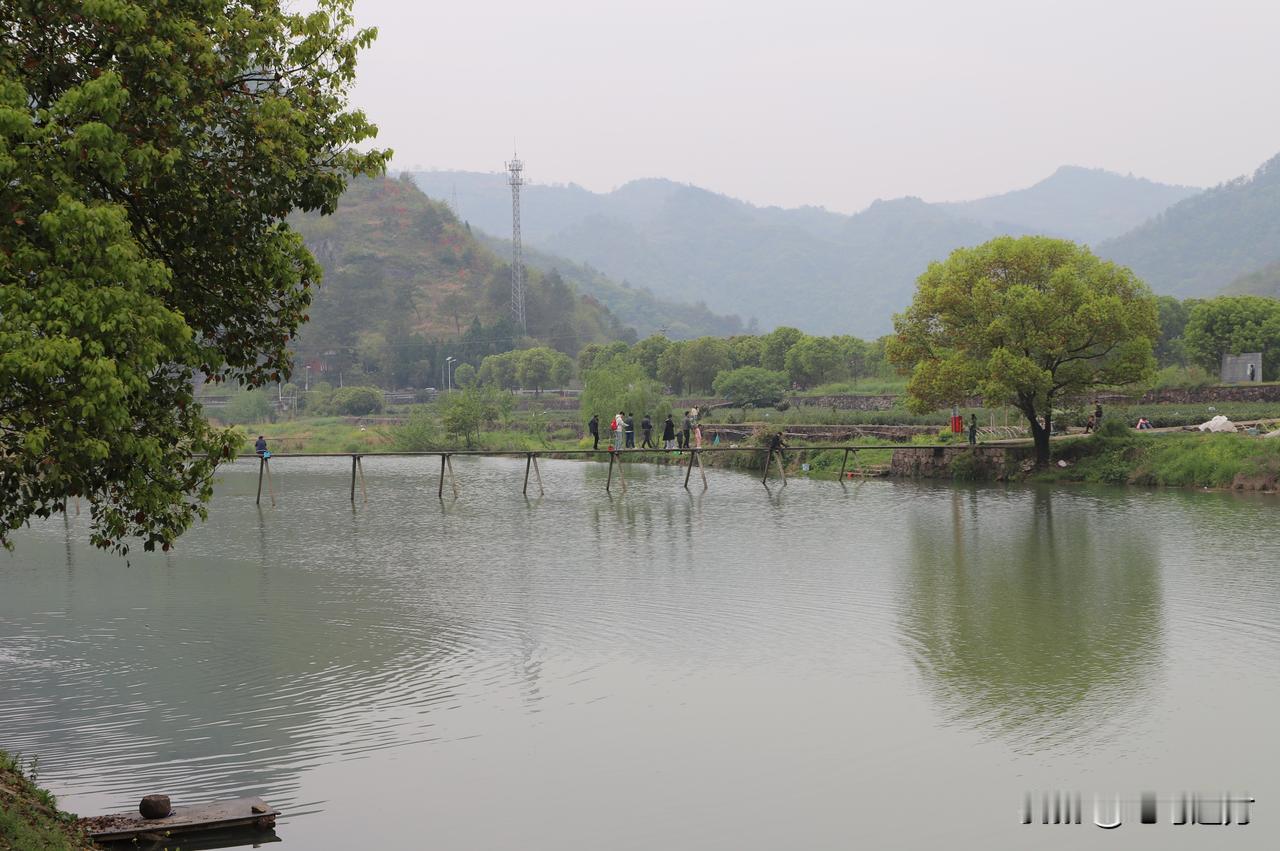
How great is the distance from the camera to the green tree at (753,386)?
265 ft

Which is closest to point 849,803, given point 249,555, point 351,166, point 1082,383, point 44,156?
point 351,166

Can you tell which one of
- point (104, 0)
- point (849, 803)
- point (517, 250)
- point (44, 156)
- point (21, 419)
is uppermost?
point (517, 250)

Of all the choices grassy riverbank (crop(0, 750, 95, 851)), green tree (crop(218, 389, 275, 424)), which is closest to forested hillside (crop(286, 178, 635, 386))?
green tree (crop(218, 389, 275, 424))

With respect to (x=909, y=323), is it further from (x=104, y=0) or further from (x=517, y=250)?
(x=517, y=250)

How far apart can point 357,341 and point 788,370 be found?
71715 mm

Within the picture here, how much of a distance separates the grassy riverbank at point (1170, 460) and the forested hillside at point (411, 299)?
9521cm

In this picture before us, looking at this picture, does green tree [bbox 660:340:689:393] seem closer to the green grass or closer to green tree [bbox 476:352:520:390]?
green tree [bbox 476:352:520:390]

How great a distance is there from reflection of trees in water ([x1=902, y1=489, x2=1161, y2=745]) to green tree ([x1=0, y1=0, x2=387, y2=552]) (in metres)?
9.13

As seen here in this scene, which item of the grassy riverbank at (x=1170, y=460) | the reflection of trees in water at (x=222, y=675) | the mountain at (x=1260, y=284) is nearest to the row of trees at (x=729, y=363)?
the grassy riverbank at (x=1170, y=460)

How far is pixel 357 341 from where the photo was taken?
146625 mm

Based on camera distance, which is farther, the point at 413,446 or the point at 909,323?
the point at 413,446

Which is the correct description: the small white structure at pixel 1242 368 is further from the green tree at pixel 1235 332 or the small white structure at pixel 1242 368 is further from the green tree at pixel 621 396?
the green tree at pixel 621 396

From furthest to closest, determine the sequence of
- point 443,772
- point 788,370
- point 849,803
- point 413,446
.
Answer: point 788,370, point 413,446, point 443,772, point 849,803

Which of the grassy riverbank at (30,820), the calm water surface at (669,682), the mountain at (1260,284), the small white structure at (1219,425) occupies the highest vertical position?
the mountain at (1260,284)
